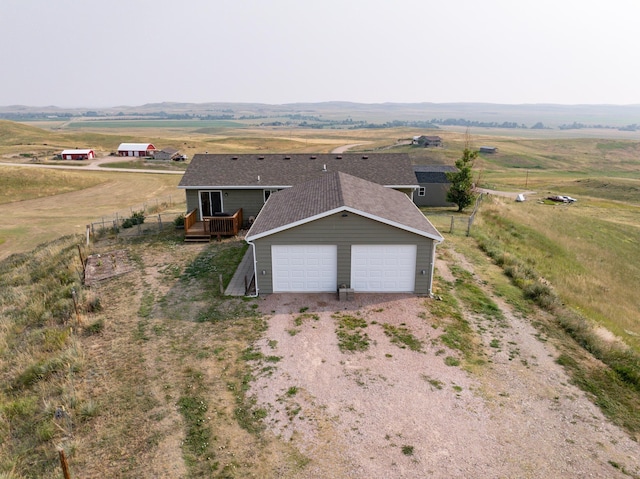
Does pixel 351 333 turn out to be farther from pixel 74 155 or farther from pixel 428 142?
pixel 428 142

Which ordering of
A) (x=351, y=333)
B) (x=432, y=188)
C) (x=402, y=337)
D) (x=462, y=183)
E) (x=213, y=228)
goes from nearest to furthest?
(x=402, y=337) < (x=351, y=333) < (x=213, y=228) < (x=462, y=183) < (x=432, y=188)

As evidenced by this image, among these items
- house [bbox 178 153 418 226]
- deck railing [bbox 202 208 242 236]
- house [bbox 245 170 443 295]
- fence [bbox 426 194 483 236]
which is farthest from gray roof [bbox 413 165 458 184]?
house [bbox 245 170 443 295]

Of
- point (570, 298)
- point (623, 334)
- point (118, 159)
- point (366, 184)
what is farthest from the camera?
point (118, 159)

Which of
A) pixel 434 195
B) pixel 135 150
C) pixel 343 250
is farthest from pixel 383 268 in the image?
pixel 135 150

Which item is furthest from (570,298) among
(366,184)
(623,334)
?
(366,184)

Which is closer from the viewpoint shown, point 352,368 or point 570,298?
point 352,368

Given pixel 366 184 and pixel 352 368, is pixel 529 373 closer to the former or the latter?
pixel 352 368

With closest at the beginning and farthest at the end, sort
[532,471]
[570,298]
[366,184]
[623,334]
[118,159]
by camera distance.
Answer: [532,471] < [623,334] < [570,298] < [366,184] < [118,159]

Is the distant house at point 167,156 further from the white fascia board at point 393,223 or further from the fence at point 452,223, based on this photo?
the white fascia board at point 393,223
